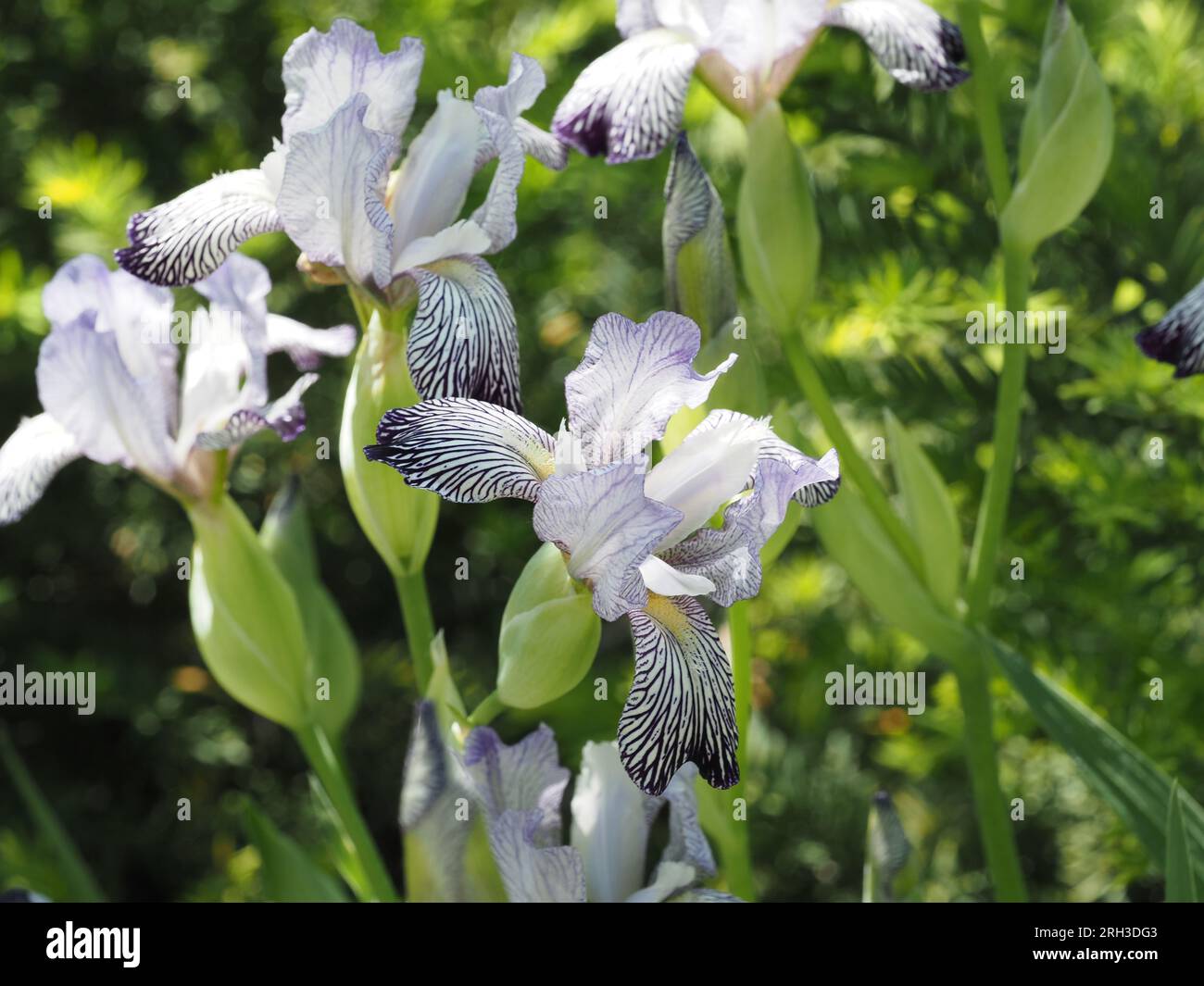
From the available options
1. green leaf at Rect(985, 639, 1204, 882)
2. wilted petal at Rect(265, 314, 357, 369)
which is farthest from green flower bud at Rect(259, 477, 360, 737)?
green leaf at Rect(985, 639, 1204, 882)

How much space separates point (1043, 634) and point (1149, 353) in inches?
12.2

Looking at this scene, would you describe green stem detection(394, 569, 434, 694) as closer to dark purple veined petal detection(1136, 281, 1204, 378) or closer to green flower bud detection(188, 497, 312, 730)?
green flower bud detection(188, 497, 312, 730)

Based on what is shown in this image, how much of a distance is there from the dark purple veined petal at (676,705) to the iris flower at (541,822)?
0.20ft

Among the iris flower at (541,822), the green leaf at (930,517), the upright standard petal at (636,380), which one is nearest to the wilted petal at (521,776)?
the iris flower at (541,822)

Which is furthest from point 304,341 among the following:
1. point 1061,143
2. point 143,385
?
point 1061,143

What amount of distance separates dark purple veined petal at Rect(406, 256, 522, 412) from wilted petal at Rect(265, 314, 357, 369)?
111 mm

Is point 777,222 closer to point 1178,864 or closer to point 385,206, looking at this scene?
point 385,206

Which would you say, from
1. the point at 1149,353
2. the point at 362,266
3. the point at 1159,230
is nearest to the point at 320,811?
the point at 362,266

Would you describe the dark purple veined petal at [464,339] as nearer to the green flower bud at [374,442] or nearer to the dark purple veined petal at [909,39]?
the green flower bud at [374,442]

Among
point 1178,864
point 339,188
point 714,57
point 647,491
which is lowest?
point 1178,864

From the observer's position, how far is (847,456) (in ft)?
1.80

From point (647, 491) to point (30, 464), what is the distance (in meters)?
0.24

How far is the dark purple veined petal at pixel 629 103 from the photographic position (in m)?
0.49

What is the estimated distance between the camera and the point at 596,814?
0.45 m
